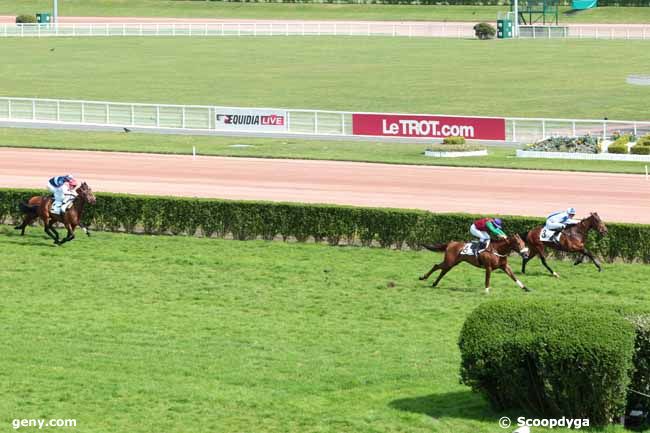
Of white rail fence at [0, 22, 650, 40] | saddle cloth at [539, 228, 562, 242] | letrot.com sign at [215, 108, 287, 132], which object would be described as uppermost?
white rail fence at [0, 22, 650, 40]

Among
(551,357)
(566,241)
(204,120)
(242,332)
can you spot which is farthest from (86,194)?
(204,120)

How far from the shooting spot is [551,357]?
1203 centimetres

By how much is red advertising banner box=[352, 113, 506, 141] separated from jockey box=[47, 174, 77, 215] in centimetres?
2050

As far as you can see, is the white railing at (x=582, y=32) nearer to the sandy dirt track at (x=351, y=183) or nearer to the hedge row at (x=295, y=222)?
the sandy dirt track at (x=351, y=183)

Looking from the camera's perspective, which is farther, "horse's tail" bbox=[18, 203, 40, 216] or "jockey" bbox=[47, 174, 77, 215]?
"horse's tail" bbox=[18, 203, 40, 216]

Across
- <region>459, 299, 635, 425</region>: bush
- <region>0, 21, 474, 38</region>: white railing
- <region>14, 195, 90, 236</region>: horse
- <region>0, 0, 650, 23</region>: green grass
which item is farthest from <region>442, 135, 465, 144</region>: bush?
<region>0, 0, 650, 23</region>: green grass

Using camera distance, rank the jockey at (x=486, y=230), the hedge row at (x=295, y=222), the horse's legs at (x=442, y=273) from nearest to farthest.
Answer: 1. the jockey at (x=486, y=230)
2. the horse's legs at (x=442, y=273)
3. the hedge row at (x=295, y=222)

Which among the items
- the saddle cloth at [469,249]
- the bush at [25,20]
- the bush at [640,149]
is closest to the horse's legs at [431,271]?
the saddle cloth at [469,249]

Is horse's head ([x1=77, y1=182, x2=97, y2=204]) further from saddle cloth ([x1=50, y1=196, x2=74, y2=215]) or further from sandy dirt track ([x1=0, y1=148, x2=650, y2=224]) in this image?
sandy dirt track ([x1=0, y1=148, x2=650, y2=224])

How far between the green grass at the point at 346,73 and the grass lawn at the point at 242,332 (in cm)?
3369

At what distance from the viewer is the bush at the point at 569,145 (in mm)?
38531

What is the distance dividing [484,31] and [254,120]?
44.4 meters

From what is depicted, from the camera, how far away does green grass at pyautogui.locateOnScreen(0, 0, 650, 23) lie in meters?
99.6

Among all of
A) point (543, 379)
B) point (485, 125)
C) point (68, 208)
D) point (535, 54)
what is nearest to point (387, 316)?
point (543, 379)
